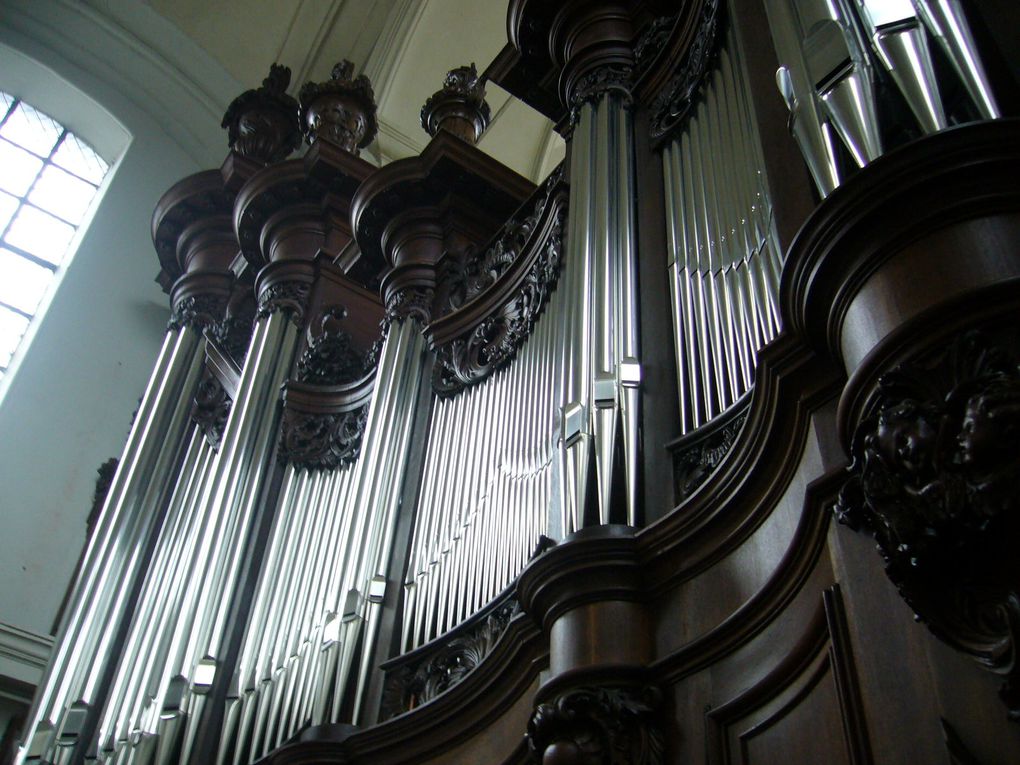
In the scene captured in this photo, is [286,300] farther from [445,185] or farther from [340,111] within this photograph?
[340,111]

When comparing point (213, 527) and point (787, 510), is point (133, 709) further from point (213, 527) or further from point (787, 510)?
point (787, 510)

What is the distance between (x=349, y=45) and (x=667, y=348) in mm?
8929

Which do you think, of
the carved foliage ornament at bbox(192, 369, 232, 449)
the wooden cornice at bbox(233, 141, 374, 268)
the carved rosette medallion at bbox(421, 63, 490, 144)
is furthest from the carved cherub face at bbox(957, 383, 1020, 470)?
the wooden cornice at bbox(233, 141, 374, 268)

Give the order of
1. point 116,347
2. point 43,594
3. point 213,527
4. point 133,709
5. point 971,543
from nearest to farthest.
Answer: point 971,543
point 133,709
point 213,527
point 43,594
point 116,347

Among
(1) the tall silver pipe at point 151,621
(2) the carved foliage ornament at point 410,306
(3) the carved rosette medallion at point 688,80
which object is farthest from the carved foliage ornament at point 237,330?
(3) the carved rosette medallion at point 688,80

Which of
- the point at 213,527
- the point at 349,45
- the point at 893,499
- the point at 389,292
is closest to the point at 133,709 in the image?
the point at 213,527

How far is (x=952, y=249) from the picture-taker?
2.48 metres

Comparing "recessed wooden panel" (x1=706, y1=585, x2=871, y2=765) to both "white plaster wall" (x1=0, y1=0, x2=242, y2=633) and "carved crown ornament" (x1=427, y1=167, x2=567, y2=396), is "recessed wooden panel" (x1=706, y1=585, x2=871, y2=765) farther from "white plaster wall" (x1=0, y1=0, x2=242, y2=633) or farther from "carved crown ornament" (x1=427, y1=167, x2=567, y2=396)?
"white plaster wall" (x1=0, y1=0, x2=242, y2=633)

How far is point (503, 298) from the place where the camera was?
230 inches

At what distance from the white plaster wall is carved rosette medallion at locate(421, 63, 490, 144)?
4276 millimetres

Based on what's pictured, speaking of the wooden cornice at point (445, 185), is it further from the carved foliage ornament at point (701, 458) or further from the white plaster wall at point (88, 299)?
the white plaster wall at point (88, 299)

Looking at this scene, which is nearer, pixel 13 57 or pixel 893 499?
pixel 893 499

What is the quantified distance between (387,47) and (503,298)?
690cm

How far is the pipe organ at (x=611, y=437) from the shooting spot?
7.88 ft
